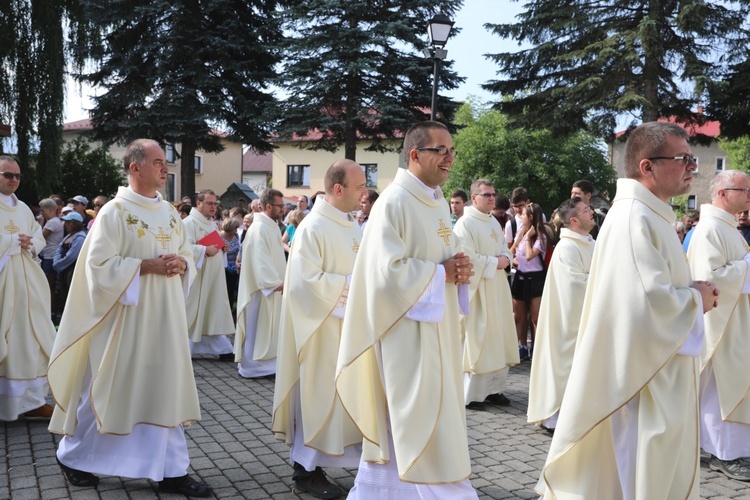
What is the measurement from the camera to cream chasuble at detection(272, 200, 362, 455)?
A: 4.79 meters

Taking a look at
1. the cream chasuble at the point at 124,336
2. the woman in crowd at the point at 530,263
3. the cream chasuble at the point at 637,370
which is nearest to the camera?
the cream chasuble at the point at 637,370

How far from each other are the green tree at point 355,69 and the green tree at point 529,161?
22636 mm

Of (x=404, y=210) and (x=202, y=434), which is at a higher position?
(x=404, y=210)

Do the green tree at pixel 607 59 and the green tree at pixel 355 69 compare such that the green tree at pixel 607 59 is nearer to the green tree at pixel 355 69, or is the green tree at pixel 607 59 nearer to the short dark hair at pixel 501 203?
the green tree at pixel 355 69

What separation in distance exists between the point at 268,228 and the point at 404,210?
5042mm

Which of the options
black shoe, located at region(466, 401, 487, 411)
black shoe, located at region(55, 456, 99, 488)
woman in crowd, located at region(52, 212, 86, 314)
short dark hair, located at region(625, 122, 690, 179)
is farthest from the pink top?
woman in crowd, located at region(52, 212, 86, 314)

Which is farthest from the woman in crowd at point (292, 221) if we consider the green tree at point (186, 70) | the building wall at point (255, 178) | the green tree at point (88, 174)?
the building wall at point (255, 178)

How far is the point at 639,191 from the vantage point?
343 centimetres

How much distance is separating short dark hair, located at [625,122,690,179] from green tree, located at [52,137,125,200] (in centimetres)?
3255

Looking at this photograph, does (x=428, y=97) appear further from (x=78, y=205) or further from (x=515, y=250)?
→ (x=515, y=250)

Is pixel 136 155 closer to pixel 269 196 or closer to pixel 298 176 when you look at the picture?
pixel 269 196

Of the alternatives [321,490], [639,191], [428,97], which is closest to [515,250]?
[321,490]

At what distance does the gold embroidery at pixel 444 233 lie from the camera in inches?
167

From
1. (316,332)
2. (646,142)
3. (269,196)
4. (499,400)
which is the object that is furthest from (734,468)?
(269,196)
